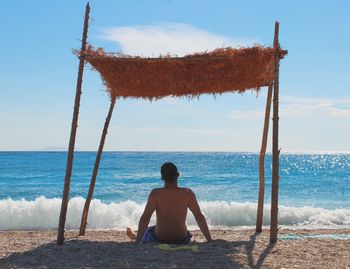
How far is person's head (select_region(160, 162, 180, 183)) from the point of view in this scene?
17.7 ft

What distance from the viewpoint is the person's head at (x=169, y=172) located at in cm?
541

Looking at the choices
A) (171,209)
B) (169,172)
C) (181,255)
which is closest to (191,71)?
(169,172)

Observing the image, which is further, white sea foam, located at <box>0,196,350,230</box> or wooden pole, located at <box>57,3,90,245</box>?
white sea foam, located at <box>0,196,350,230</box>

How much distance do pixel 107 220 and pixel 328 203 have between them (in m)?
10.5

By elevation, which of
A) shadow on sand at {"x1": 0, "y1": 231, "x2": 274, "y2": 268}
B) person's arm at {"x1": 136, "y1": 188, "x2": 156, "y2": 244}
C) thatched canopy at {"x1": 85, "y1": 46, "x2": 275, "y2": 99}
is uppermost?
thatched canopy at {"x1": 85, "y1": 46, "x2": 275, "y2": 99}

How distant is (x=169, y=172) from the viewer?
5.43 metres

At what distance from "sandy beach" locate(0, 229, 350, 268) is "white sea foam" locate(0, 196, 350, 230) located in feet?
15.0

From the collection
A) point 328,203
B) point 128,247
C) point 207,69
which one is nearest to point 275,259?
point 128,247

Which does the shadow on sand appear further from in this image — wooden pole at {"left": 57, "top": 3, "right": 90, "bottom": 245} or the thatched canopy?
the thatched canopy

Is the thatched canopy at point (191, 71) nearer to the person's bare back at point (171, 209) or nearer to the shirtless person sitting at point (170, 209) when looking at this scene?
the shirtless person sitting at point (170, 209)

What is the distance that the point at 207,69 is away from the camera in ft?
20.2

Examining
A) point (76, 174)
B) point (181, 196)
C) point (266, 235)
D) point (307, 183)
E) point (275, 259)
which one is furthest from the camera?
point (76, 174)

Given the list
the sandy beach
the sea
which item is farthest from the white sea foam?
the sandy beach

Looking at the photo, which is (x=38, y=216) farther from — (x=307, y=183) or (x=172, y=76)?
(x=307, y=183)
